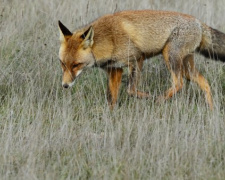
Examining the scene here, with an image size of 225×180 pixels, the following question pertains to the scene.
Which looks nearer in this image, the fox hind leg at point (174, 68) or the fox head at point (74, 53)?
the fox head at point (74, 53)

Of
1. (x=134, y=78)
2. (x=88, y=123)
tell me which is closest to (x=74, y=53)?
(x=134, y=78)

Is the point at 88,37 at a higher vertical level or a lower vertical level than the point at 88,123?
higher

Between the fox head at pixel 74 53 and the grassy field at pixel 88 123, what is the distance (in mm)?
326

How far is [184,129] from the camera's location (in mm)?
5082

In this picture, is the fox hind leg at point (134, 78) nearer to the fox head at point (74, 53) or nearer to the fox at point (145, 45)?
the fox at point (145, 45)

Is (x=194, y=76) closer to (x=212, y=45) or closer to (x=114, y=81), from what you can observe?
(x=212, y=45)

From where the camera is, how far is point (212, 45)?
6.67m

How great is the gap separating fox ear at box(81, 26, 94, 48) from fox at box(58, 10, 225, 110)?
0.02 meters

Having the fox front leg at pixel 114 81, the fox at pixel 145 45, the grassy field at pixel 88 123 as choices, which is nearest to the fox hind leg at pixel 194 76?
the fox at pixel 145 45

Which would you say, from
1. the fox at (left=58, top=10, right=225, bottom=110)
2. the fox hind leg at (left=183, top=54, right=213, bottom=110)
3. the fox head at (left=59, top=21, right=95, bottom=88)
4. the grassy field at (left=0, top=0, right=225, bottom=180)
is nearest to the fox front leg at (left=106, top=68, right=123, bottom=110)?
the fox at (left=58, top=10, right=225, bottom=110)

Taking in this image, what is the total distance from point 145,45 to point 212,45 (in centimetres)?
95

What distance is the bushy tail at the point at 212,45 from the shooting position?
6.69 meters

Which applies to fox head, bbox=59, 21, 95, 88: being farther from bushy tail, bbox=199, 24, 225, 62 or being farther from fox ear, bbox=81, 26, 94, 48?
bushy tail, bbox=199, 24, 225, 62

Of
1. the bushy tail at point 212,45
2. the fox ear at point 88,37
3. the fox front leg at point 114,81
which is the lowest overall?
the fox front leg at point 114,81
